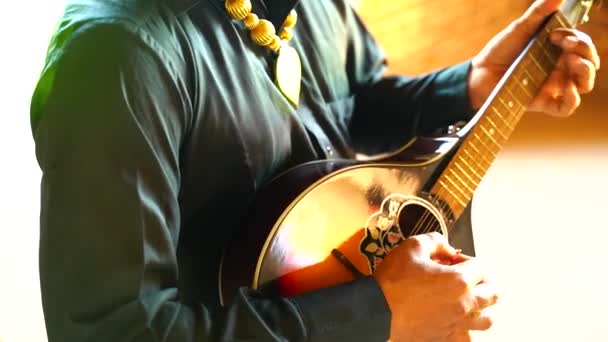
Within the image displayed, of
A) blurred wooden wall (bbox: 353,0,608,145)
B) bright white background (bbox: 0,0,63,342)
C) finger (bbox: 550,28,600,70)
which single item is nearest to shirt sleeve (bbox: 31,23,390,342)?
bright white background (bbox: 0,0,63,342)

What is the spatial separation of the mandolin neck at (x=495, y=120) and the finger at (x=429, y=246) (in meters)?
0.08

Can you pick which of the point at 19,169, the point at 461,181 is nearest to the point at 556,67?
the point at 461,181

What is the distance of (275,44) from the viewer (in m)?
0.61

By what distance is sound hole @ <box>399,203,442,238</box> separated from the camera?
63 cm

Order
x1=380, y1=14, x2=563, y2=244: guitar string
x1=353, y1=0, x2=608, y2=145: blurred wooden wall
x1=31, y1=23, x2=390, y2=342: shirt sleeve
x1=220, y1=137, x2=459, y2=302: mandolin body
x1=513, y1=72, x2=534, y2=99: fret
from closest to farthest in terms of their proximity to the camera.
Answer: x1=31, y1=23, x2=390, y2=342: shirt sleeve
x1=220, y1=137, x2=459, y2=302: mandolin body
x1=380, y1=14, x2=563, y2=244: guitar string
x1=513, y1=72, x2=534, y2=99: fret
x1=353, y1=0, x2=608, y2=145: blurred wooden wall

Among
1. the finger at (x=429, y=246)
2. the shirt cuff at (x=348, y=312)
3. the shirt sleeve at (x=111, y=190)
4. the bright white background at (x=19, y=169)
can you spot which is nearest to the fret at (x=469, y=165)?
the finger at (x=429, y=246)

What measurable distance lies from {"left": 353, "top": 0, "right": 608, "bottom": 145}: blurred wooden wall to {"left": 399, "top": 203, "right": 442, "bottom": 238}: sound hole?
0.82 meters

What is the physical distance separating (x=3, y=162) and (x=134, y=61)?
472mm

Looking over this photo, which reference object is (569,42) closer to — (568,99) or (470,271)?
(568,99)

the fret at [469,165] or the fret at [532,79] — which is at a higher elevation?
the fret at [532,79]

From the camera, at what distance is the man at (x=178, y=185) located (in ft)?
1.41

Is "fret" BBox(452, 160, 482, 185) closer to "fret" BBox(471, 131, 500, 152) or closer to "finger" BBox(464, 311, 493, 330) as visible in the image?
"fret" BBox(471, 131, 500, 152)

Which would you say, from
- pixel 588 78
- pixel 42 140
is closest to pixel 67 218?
pixel 42 140

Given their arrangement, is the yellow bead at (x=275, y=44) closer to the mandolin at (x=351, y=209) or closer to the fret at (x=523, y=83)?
the mandolin at (x=351, y=209)
